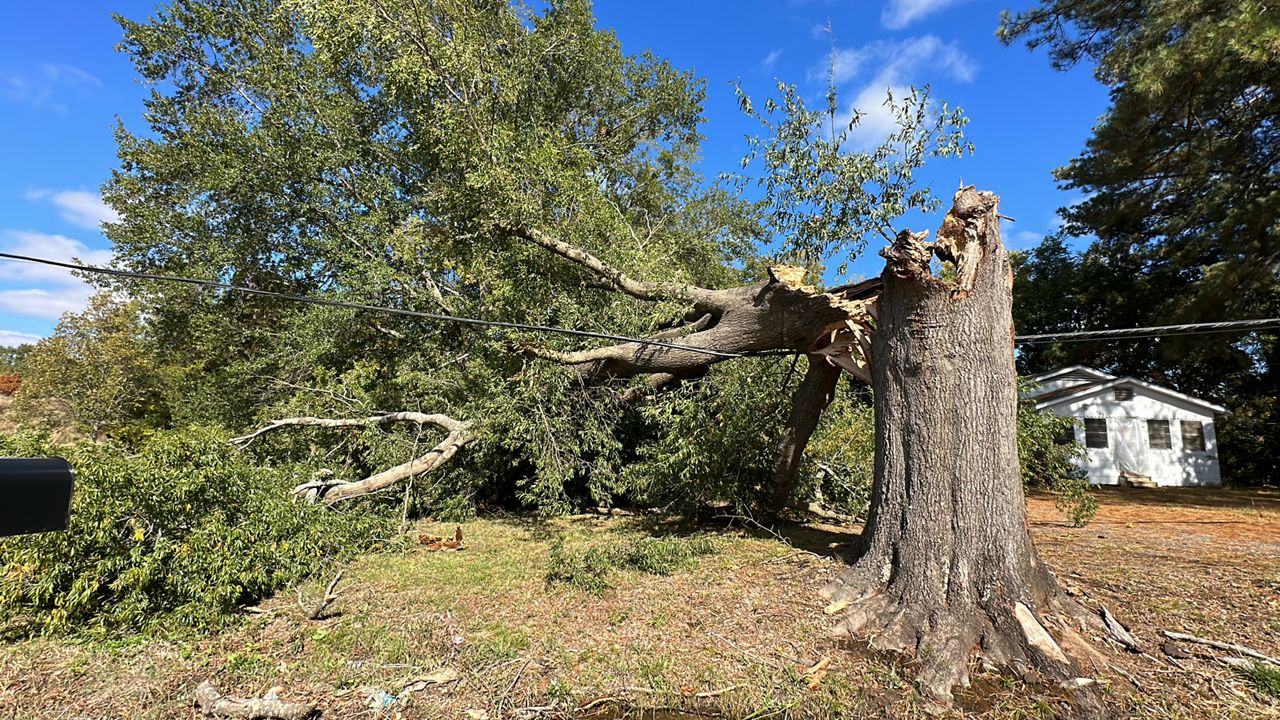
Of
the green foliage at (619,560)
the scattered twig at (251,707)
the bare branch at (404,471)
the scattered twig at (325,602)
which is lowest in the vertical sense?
the scattered twig at (251,707)

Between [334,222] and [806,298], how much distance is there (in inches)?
397

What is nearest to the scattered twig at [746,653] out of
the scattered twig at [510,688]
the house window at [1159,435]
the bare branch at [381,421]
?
the scattered twig at [510,688]

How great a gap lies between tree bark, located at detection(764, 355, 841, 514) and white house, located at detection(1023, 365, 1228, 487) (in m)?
12.7

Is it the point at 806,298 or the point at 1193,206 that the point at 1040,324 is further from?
the point at 806,298

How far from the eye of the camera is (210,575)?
4.10 metres

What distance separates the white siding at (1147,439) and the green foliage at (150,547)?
59.1ft

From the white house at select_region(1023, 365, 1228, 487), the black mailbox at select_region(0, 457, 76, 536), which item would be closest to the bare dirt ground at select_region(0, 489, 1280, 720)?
the black mailbox at select_region(0, 457, 76, 536)

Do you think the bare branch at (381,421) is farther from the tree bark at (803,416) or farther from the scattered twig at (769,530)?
the tree bark at (803,416)

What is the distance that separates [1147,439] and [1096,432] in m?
1.24

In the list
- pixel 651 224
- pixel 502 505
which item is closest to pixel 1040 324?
pixel 651 224

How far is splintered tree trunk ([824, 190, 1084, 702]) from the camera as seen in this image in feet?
11.4

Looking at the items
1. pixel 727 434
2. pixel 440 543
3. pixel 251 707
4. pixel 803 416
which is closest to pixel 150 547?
pixel 251 707

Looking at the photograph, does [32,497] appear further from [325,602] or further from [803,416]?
[803,416]

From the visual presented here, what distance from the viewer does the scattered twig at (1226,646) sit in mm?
3111
